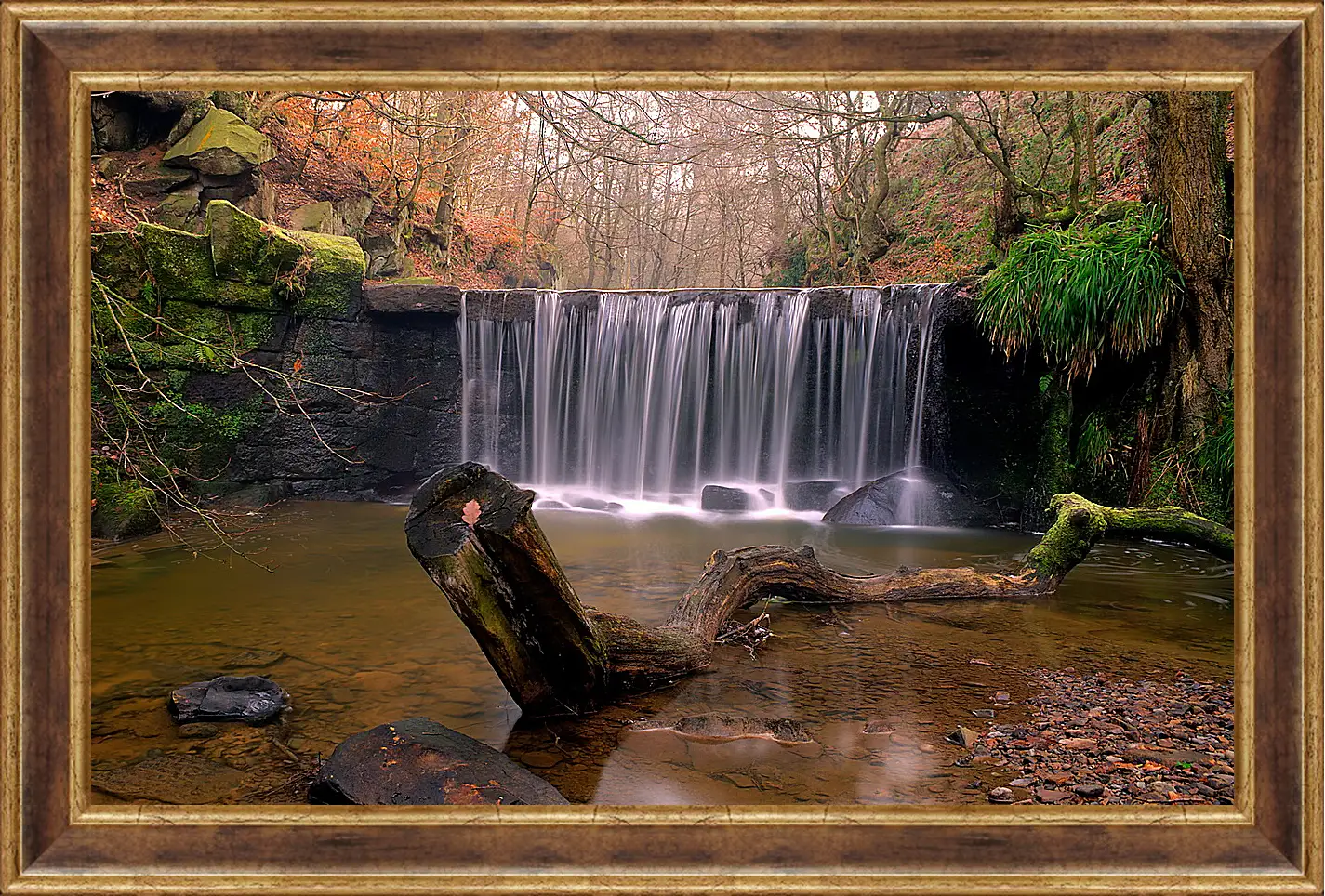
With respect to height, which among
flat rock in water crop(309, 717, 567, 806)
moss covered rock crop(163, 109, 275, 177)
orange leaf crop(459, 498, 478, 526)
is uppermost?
moss covered rock crop(163, 109, 275, 177)

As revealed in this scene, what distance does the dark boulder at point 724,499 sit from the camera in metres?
10.1

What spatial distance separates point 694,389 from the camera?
11.5 metres

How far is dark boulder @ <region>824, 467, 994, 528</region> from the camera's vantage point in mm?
8789

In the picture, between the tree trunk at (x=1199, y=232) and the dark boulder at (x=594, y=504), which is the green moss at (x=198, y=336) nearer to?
the dark boulder at (x=594, y=504)

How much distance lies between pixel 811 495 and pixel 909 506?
1.38m

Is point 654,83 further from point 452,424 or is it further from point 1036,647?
point 452,424

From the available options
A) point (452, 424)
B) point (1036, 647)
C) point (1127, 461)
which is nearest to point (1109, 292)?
point (1127, 461)

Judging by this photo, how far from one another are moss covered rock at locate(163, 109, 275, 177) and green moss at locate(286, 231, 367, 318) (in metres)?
1.40

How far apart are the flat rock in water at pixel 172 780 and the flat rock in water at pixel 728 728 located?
1436mm

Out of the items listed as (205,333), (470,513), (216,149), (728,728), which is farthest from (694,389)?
(470,513)

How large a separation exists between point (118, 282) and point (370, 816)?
9.36 m

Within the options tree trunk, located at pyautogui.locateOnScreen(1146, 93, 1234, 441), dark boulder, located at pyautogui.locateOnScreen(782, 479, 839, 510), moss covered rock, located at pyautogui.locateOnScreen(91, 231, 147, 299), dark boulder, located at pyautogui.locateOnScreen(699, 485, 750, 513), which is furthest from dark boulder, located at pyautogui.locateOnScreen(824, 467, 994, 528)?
moss covered rock, located at pyautogui.locateOnScreen(91, 231, 147, 299)

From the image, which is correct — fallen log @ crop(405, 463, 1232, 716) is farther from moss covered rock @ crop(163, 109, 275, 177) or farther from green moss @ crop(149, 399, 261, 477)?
moss covered rock @ crop(163, 109, 275, 177)

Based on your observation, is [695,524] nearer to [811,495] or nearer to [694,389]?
[811,495]
